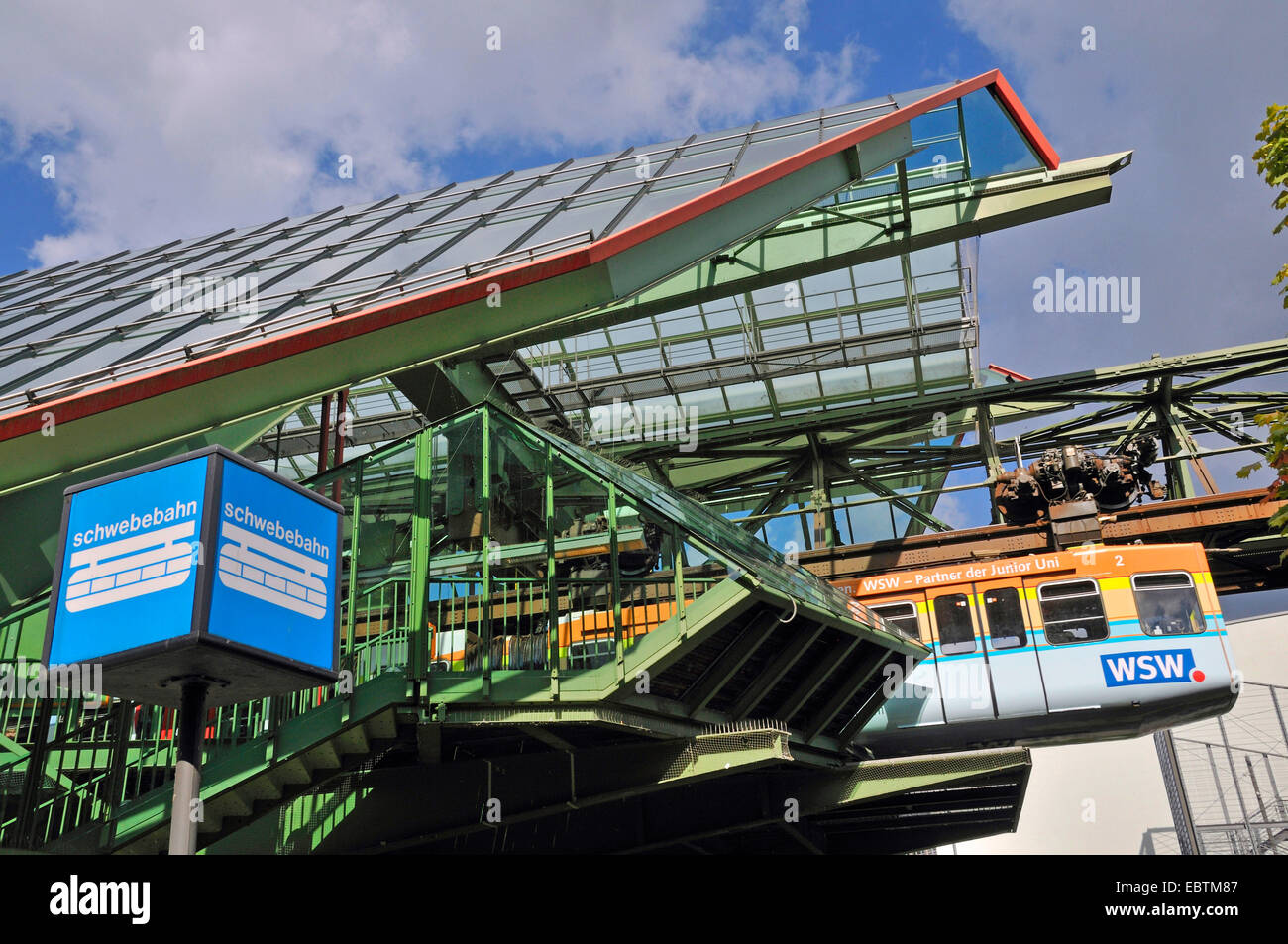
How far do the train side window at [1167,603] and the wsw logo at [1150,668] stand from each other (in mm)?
393

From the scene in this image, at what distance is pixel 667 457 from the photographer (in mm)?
33156

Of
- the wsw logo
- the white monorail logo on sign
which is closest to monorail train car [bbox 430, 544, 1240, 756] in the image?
the wsw logo

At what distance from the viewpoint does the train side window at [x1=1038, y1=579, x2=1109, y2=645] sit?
20.9m

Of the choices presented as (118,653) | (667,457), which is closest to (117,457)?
(118,653)

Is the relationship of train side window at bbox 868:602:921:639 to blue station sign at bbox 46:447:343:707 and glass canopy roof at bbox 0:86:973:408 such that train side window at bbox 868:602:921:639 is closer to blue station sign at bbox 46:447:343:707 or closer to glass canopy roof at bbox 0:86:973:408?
glass canopy roof at bbox 0:86:973:408

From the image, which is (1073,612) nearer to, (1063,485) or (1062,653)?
(1062,653)

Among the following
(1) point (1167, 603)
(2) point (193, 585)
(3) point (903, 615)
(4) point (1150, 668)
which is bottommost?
(2) point (193, 585)

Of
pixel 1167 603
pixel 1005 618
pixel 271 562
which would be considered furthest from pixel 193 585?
pixel 1167 603

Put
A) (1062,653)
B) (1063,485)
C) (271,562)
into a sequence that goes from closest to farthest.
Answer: (271,562) < (1062,653) < (1063,485)

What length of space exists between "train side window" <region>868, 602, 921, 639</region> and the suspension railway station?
10 cm

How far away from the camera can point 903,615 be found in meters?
22.3

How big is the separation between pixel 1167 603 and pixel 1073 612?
155 cm

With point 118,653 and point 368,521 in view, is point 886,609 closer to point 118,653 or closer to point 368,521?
point 368,521
